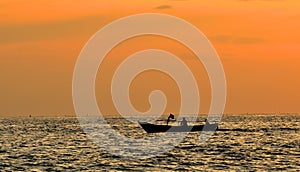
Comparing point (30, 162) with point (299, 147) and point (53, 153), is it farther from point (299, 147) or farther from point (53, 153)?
point (299, 147)

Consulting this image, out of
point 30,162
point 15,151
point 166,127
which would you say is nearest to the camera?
point 30,162

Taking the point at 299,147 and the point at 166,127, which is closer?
the point at 299,147

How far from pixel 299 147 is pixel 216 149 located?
11.8 meters

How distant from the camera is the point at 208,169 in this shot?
61812 mm

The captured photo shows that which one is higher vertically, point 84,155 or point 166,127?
point 166,127

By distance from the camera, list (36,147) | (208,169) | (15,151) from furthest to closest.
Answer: (36,147) < (15,151) < (208,169)

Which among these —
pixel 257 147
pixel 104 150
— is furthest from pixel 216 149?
pixel 104 150

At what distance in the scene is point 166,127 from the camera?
116875 mm

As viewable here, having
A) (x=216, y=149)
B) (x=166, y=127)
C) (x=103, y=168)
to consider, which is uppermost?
(x=166, y=127)

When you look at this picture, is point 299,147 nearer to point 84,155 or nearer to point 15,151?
point 84,155

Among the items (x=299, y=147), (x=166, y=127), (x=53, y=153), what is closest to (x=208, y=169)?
(x=53, y=153)

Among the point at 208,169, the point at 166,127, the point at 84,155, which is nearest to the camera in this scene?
the point at 208,169

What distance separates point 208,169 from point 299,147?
99.7ft

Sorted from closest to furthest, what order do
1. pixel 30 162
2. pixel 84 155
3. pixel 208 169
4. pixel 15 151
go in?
pixel 208 169 < pixel 30 162 < pixel 84 155 < pixel 15 151
